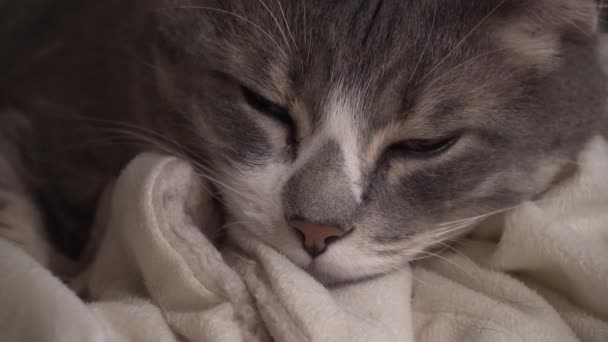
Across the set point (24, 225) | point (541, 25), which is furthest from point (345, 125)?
point (24, 225)

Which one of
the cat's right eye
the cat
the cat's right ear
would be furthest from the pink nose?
the cat's right ear

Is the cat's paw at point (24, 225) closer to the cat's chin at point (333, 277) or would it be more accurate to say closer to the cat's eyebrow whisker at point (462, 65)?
the cat's chin at point (333, 277)

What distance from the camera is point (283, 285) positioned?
85 cm

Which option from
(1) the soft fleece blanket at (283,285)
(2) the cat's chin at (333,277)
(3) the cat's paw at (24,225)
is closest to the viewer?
(1) the soft fleece blanket at (283,285)

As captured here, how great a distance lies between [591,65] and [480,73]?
0.89 feet

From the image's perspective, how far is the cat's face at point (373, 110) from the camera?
95cm

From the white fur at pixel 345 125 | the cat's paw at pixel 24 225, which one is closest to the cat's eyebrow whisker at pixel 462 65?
the white fur at pixel 345 125

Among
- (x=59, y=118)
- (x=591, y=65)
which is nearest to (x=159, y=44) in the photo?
(x=59, y=118)

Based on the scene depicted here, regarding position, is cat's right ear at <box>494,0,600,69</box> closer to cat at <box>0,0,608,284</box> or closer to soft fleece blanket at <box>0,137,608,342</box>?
cat at <box>0,0,608,284</box>

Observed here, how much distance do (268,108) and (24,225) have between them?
488 millimetres

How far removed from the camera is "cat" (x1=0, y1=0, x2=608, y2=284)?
945 mm

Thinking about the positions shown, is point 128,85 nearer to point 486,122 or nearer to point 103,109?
point 103,109

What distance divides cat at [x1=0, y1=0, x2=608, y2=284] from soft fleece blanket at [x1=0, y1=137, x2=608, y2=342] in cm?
5

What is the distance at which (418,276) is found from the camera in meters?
1.05
